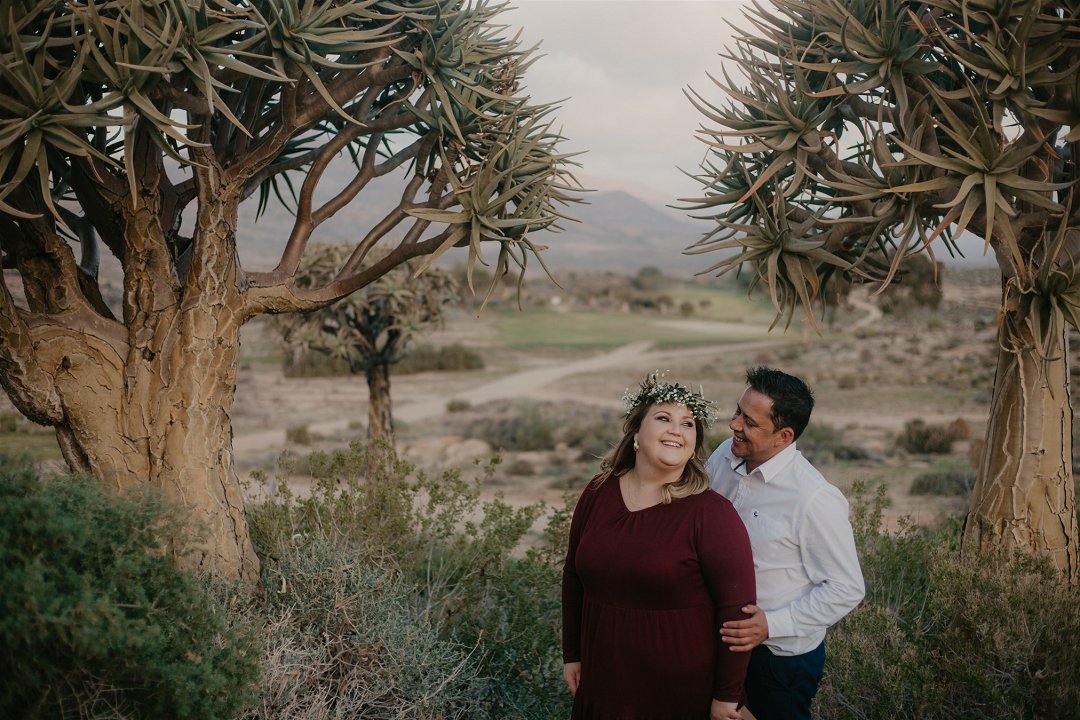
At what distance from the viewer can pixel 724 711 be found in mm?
3117

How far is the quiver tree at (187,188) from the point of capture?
4.06 meters

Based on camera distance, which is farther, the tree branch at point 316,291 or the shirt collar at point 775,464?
the tree branch at point 316,291

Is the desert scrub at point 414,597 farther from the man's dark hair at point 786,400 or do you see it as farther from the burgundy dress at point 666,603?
the man's dark hair at point 786,400

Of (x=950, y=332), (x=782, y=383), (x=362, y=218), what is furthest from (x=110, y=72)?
(x=362, y=218)

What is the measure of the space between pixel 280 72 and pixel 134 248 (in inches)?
56.5

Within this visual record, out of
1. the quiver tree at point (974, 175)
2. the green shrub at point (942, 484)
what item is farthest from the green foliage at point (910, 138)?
the green shrub at point (942, 484)

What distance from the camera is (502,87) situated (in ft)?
19.6

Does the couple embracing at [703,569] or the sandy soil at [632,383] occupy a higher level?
the couple embracing at [703,569]

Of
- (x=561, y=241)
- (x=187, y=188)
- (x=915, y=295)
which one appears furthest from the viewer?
(x=561, y=241)

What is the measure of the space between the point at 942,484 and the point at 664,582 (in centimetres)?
1251

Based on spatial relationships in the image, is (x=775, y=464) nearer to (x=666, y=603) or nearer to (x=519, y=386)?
(x=666, y=603)

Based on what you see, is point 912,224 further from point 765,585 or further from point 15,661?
point 15,661

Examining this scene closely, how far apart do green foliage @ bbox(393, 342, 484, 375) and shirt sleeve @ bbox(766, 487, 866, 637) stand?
1202 inches

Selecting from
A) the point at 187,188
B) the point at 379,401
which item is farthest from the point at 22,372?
the point at 379,401
